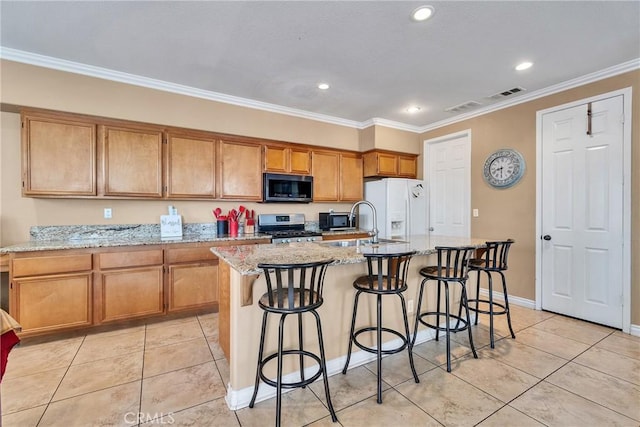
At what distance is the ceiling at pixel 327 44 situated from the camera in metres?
2.11

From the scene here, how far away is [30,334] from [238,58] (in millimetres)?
3136

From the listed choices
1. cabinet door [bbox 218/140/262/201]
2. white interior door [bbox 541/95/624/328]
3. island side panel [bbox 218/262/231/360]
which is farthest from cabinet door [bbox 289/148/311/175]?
white interior door [bbox 541/95/624/328]

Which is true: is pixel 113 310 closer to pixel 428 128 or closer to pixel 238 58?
pixel 238 58

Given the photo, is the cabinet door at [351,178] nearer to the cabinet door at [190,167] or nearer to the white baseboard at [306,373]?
the cabinet door at [190,167]

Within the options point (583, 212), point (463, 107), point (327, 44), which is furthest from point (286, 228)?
point (583, 212)

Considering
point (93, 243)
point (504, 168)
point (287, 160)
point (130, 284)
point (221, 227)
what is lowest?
point (130, 284)

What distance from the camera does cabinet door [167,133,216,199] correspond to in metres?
3.42

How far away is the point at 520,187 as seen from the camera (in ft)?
12.1

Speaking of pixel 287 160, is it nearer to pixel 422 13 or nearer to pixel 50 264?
pixel 422 13

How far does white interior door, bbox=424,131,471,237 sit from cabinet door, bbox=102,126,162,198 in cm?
403

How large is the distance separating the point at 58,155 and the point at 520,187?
524 centimetres

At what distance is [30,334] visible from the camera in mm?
2580

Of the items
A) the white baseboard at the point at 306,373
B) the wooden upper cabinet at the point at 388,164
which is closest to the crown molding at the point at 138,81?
Answer: the wooden upper cabinet at the point at 388,164

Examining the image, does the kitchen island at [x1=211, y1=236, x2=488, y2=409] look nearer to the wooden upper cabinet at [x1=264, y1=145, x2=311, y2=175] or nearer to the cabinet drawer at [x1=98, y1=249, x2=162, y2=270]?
the cabinet drawer at [x1=98, y1=249, x2=162, y2=270]
